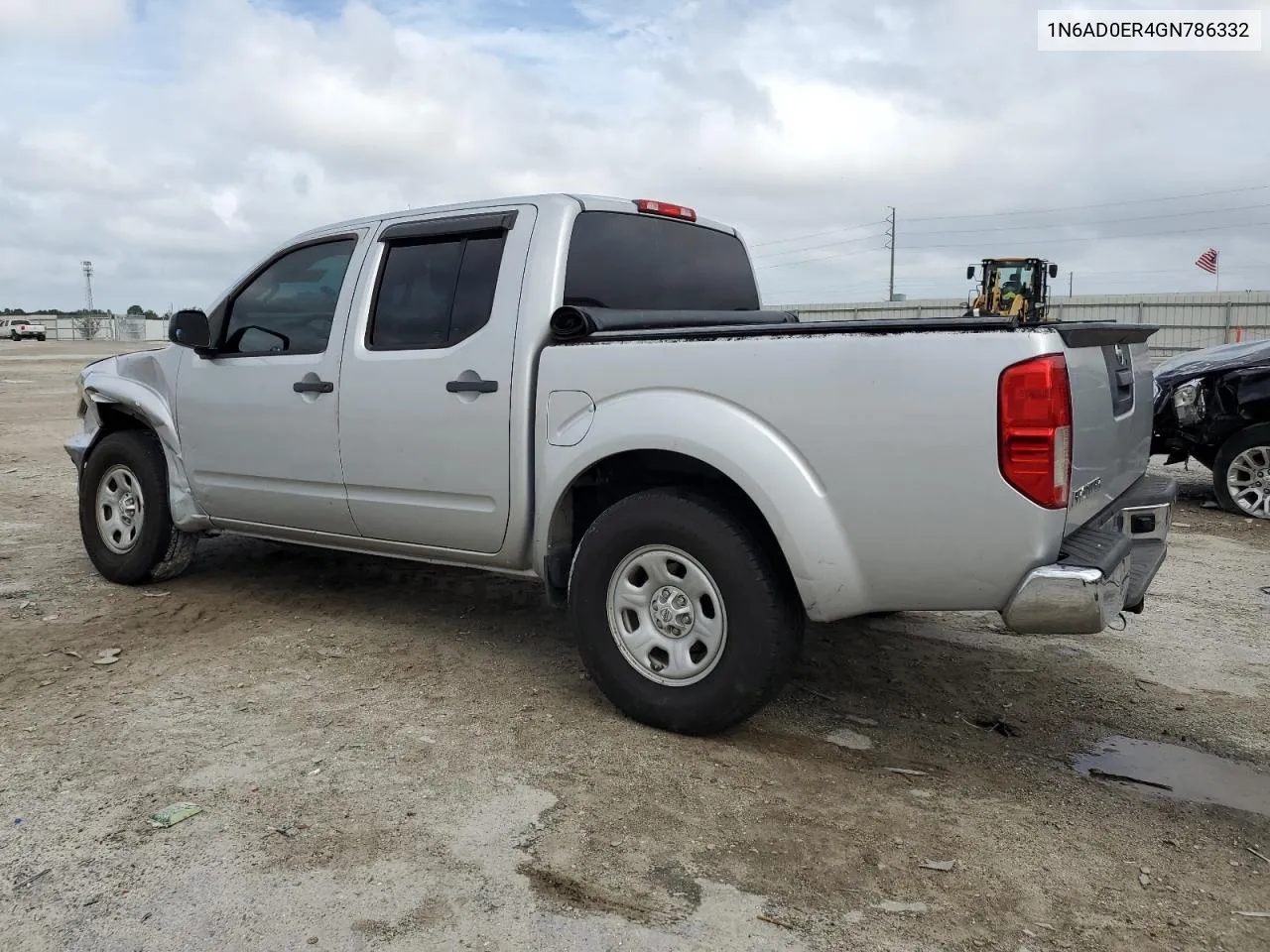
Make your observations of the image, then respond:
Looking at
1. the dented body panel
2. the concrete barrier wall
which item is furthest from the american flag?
the dented body panel

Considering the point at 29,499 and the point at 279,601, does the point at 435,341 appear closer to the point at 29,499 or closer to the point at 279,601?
the point at 279,601

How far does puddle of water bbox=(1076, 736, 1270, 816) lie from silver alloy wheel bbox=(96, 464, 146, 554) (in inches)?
188

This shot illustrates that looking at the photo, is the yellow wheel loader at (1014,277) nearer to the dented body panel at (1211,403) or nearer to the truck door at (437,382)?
the dented body panel at (1211,403)

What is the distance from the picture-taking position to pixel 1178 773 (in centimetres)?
357

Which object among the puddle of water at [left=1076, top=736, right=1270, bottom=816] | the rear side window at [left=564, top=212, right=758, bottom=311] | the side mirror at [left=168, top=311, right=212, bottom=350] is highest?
the rear side window at [left=564, top=212, right=758, bottom=311]

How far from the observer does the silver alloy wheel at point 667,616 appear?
3.61 metres

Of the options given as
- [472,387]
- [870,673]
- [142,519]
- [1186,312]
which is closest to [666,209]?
[472,387]

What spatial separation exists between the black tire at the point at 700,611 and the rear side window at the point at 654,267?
102 cm

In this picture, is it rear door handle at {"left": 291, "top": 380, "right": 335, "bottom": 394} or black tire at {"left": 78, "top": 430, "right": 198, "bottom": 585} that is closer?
rear door handle at {"left": 291, "top": 380, "right": 335, "bottom": 394}

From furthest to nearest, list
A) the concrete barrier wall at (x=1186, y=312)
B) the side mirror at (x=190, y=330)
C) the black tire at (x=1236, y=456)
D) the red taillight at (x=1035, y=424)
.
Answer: the concrete barrier wall at (x=1186, y=312) → the black tire at (x=1236, y=456) → the side mirror at (x=190, y=330) → the red taillight at (x=1035, y=424)

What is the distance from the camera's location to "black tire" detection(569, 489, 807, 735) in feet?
11.4

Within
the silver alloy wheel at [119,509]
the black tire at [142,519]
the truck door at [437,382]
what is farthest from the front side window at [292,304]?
the silver alloy wheel at [119,509]

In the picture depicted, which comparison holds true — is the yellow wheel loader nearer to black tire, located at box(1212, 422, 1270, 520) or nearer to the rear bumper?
black tire, located at box(1212, 422, 1270, 520)

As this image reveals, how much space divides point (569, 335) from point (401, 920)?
7.05ft
